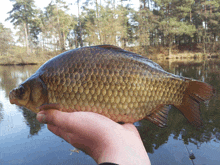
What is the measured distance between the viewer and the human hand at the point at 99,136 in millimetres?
1062

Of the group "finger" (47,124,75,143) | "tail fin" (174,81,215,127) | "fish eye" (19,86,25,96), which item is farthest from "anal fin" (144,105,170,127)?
"fish eye" (19,86,25,96)

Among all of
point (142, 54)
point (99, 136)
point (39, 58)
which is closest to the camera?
point (99, 136)

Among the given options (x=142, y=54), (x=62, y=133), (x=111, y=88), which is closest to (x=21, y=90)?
(x=62, y=133)

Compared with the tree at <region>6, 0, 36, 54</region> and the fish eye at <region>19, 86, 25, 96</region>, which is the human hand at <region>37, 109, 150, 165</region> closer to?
the fish eye at <region>19, 86, 25, 96</region>

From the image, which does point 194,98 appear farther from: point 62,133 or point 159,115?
point 62,133

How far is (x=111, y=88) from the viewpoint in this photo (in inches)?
53.0

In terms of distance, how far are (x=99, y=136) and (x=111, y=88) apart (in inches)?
15.4

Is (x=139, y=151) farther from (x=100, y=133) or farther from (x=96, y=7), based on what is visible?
(x=96, y=7)

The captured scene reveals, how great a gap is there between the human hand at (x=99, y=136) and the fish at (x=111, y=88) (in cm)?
8

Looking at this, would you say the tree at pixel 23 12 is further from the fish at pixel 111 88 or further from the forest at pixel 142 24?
the fish at pixel 111 88

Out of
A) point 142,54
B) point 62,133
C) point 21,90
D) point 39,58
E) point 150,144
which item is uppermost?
point 142,54

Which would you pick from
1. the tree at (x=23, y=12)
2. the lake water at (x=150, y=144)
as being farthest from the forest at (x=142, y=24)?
the lake water at (x=150, y=144)

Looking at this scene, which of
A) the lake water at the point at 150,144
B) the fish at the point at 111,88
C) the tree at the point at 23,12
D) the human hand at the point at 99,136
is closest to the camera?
the human hand at the point at 99,136

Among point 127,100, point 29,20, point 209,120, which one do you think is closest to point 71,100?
point 127,100
